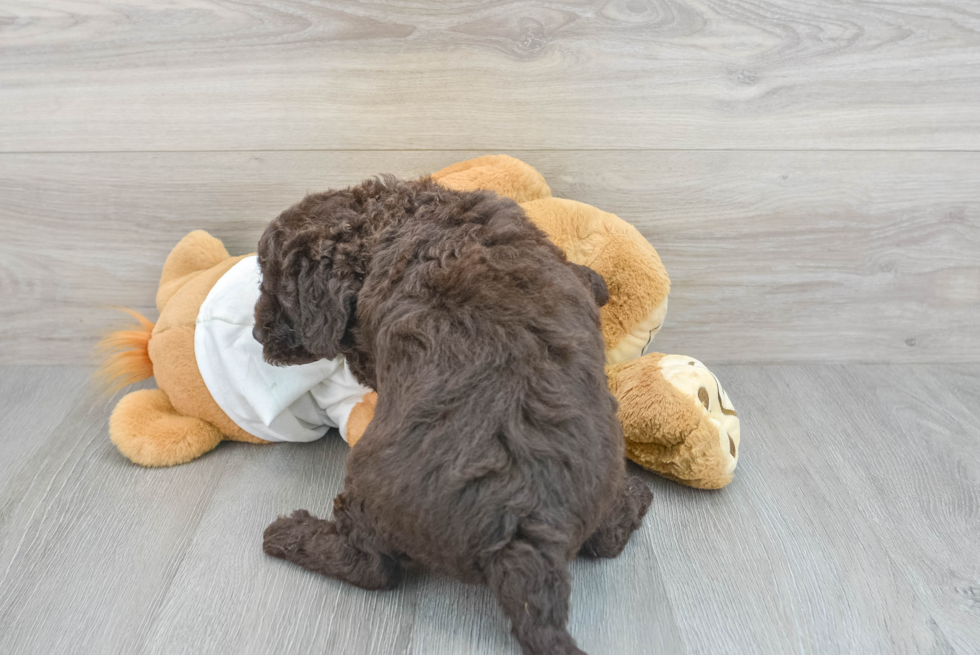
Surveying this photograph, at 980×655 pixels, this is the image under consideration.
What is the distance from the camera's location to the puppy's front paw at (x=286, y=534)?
100 centimetres

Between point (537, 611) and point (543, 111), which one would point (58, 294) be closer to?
point (543, 111)

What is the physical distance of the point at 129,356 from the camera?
1.33 metres

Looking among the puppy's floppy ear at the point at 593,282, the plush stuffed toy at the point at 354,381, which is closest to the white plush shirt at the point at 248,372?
the plush stuffed toy at the point at 354,381

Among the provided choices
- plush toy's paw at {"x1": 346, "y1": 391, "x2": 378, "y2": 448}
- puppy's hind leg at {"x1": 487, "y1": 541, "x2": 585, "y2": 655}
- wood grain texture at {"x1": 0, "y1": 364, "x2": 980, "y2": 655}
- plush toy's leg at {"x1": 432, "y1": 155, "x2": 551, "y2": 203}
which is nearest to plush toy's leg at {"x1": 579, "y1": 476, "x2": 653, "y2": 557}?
wood grain texture at {"x1": 0, "y1": 364, "x2": 980, "y2": 655}

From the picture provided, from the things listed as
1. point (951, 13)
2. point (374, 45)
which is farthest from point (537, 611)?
point (951, 13)

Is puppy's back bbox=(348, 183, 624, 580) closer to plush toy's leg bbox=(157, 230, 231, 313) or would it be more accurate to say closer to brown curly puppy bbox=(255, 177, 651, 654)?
brown curly puppy bbox=(255, 177, 651, 654)

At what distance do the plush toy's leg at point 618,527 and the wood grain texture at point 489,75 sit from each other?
716 millimetres

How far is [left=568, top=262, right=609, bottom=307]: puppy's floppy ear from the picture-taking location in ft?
3.21

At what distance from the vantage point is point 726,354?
1.55 meters

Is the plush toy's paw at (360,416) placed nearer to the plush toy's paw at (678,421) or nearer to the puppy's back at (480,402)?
the puppy's back at (480,402)

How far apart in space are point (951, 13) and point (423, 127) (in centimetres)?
104

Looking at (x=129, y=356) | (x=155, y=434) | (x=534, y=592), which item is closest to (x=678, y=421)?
(x=534, y=592)

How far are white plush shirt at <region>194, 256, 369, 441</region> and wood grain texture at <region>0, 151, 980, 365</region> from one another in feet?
0.93

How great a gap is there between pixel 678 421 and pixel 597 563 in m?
0.27
